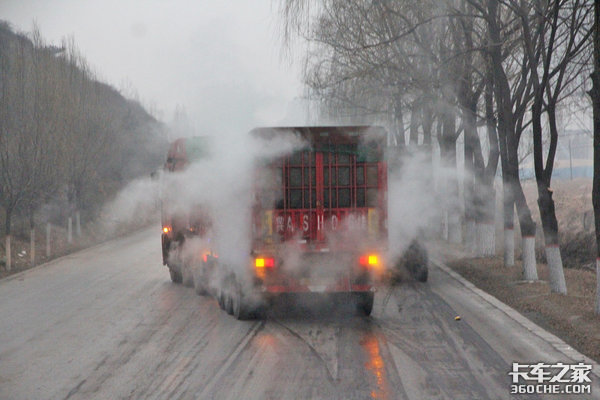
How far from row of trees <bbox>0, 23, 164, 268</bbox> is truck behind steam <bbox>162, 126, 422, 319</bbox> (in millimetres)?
12741

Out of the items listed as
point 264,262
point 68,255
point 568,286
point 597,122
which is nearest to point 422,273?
point 568,286

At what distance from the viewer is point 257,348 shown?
10.0m

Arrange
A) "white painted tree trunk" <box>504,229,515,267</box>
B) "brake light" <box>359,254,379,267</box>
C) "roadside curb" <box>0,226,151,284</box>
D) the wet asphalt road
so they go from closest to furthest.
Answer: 1. the wet asphalt road
2. "brake light" <box>359,254,379,267</box>
3. "white painted tree trunk" <box>504,229,515,267</box>
4. "roadside curb" <box>0,226,151,284</box>

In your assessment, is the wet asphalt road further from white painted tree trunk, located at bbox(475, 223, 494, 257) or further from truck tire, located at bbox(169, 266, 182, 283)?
white painted tree trunk, located at bbox(475, 223, 494, 257)

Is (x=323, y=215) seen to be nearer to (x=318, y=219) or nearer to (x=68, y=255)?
(x=318, y=219)

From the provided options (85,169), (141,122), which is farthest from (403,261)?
(141,122)

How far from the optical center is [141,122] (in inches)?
1941

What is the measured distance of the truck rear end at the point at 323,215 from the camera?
11.9m

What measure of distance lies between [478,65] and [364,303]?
1023 centimetres

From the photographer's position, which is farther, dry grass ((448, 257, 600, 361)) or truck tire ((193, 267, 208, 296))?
truck tire ((193, 267, 208, 296))

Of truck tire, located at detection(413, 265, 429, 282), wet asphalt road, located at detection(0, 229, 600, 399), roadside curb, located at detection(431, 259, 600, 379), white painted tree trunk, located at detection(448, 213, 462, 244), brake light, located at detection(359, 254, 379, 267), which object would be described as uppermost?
brake light, located at detection(359, 254, 379, 267)

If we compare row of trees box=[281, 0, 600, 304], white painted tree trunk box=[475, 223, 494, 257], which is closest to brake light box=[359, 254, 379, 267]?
row of trees box=[281, 0, 600, 304]

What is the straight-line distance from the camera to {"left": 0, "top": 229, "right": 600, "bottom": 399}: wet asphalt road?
25.9 feet

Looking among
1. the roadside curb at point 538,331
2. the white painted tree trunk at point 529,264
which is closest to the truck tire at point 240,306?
the roadside curb at point 538,331
